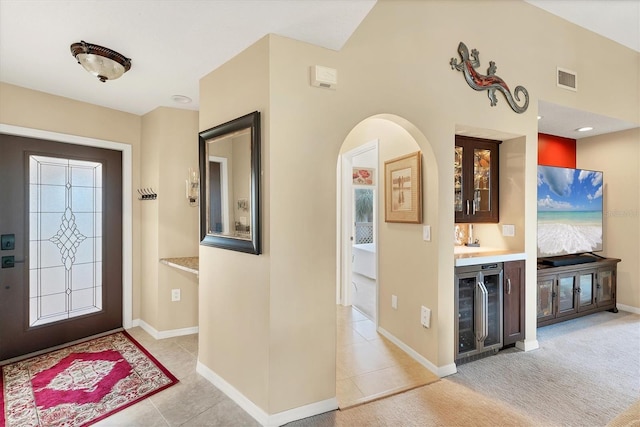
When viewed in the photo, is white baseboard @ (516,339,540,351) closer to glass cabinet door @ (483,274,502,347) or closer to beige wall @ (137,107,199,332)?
glass cabinet door @ (483,274,502,347)

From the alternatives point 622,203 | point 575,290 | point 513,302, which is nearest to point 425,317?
point 513,302

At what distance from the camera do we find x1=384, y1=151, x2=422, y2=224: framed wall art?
105 inches

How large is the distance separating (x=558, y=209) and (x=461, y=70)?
2.40 m

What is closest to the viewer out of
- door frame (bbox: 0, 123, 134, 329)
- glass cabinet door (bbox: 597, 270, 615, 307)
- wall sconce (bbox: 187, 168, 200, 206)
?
wall sconce (bbox: 187, 168, 200, 206)

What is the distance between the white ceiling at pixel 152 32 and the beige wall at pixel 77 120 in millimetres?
137

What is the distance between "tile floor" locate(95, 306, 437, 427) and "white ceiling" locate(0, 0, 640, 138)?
242cm

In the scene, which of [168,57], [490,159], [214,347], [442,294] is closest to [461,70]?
[490,159]

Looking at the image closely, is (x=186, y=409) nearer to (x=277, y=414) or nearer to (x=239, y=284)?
(x=277, y=414)

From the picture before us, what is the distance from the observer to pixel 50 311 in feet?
9.51

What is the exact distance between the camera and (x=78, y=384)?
2314 millimetres

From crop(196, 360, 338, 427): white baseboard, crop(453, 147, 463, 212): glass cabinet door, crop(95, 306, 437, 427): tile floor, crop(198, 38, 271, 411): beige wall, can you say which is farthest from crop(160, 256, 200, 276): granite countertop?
crop(453, 147, 463, 212): glass cabinet door

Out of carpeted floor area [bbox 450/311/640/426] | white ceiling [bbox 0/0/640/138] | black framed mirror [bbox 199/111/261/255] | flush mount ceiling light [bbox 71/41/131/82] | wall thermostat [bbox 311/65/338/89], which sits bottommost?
carpeted floor area [bbox 450/311/640/426]

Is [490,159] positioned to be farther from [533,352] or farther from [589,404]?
[589,404]

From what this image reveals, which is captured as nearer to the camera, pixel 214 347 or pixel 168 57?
pixel 168 57
